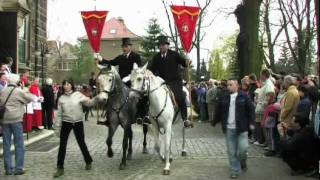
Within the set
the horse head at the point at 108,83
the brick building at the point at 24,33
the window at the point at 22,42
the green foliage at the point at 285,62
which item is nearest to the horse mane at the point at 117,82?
the horse head at the point at 108,83

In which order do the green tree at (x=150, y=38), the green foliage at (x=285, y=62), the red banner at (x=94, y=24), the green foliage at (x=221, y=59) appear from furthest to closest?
the green foliage at (x=221, y=59) < the green tree at (x=150, y=38) < the green foliage at (x=285, y=62) < the red banner at (x=94, y=24)

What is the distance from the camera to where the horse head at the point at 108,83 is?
11922 mm

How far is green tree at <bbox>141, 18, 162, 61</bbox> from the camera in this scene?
195 ft

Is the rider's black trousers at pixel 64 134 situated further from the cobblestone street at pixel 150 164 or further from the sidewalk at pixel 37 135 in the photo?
the sidewalk at pixel 37 135

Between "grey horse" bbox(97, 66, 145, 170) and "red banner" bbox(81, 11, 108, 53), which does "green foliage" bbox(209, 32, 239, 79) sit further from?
"grey horse" bbox(97, 66, 145, 170)

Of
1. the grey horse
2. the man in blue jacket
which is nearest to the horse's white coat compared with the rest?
the grey horse

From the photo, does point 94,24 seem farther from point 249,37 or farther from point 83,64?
point 83,64

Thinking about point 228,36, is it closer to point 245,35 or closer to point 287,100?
point 245,35

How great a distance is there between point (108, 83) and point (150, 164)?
2176 mm

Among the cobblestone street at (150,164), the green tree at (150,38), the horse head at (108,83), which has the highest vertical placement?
the green tree at (150,38)

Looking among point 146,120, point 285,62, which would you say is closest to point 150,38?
point 285,62

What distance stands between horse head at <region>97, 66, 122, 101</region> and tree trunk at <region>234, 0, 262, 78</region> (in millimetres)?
9016

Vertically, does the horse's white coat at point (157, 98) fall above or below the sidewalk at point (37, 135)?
above

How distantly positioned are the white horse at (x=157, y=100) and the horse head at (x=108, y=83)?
543 mm
